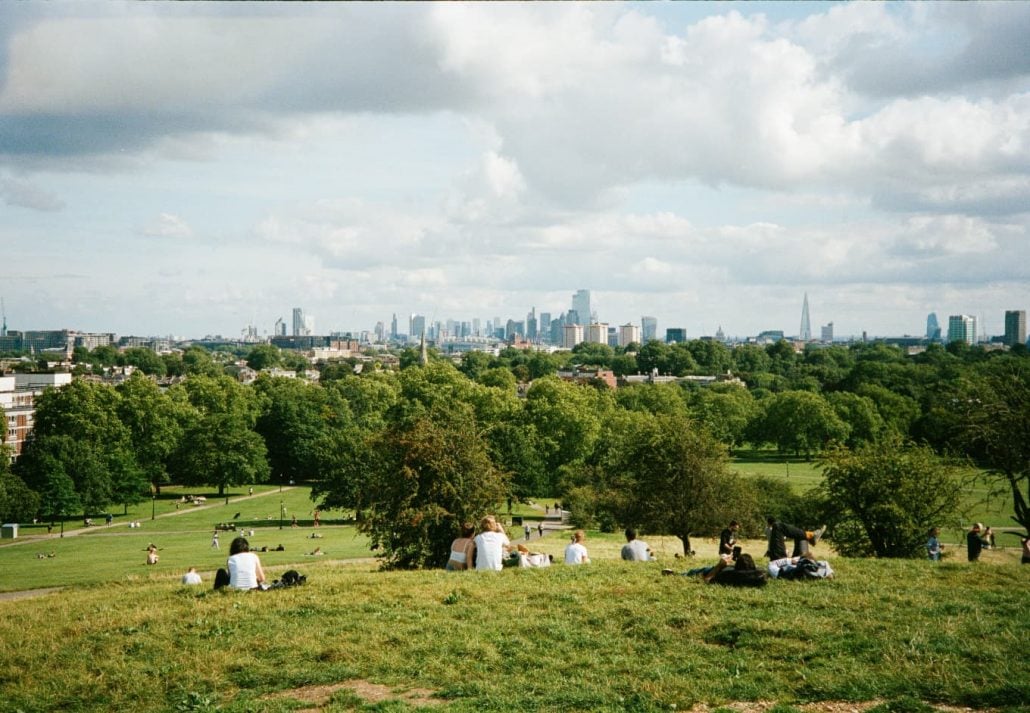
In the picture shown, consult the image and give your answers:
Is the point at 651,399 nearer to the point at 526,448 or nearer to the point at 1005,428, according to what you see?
the point at 526,448

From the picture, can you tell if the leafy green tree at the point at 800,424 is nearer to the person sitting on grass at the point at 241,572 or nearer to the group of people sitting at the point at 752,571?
the group of people sitting at the point at 752,571

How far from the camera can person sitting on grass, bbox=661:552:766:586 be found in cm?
1409

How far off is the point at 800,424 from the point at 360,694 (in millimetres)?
82783

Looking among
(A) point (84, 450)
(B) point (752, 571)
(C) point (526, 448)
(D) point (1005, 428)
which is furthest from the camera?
(C) point (526, 448)

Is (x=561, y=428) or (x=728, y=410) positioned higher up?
(x=561, y=428)

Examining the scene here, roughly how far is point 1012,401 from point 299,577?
81.1ft

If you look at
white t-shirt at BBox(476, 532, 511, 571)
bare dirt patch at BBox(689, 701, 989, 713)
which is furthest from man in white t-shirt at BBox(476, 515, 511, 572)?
bare dirt patch at BBox(689, 701, 989, 713)

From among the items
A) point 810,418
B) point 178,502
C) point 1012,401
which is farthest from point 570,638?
point 810,418

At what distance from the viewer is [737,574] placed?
14.1 meters

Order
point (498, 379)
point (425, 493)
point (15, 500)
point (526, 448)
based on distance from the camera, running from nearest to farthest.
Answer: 1. point (425, 493)
2. point (15, 500)
3. point (526, 448)
4. point (498, 379)

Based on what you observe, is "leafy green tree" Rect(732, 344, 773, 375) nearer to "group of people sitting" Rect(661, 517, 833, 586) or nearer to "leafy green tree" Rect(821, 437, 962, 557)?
"leafy green tree" Rect(821, 437, 962, 557)

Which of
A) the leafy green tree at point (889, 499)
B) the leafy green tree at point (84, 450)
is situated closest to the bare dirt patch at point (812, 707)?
the leafy green tree at point (889, 499)

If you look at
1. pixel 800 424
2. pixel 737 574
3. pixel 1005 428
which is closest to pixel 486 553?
pixel 737 574

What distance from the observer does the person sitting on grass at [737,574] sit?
14.1 meters
